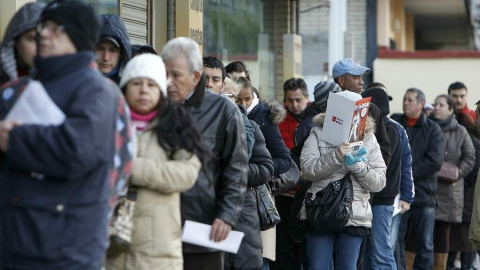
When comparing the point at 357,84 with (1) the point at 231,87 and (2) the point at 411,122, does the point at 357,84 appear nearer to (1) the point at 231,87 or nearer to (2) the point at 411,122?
(1) the point at 231,87

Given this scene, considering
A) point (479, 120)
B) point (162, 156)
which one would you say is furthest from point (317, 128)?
point (162, 156)

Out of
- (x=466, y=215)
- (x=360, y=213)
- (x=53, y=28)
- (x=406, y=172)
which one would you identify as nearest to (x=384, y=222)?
(x=406, y=172)

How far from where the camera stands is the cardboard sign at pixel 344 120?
845 cm

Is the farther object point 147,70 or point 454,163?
point 454,163

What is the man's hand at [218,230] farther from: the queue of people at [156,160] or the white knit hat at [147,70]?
the white knit hat at [147,70]

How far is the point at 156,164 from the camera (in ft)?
17.5

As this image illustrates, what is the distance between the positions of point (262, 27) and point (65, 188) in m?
13.2

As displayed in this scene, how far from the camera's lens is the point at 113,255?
5344 mm

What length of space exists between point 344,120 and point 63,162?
4.36m

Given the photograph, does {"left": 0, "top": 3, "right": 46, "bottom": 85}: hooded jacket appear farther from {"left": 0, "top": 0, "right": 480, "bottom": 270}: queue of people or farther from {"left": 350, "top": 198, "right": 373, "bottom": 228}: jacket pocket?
{"left": 350, "top": 198, "right": 373, "bottom": 228}: jacket pocket

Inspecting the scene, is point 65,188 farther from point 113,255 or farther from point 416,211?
point 416,211

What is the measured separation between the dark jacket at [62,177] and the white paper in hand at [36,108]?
49 millimetres

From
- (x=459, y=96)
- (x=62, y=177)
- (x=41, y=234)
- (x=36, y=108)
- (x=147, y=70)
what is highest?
(x=459, y=96)

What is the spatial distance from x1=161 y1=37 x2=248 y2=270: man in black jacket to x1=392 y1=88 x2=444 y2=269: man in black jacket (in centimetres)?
651
